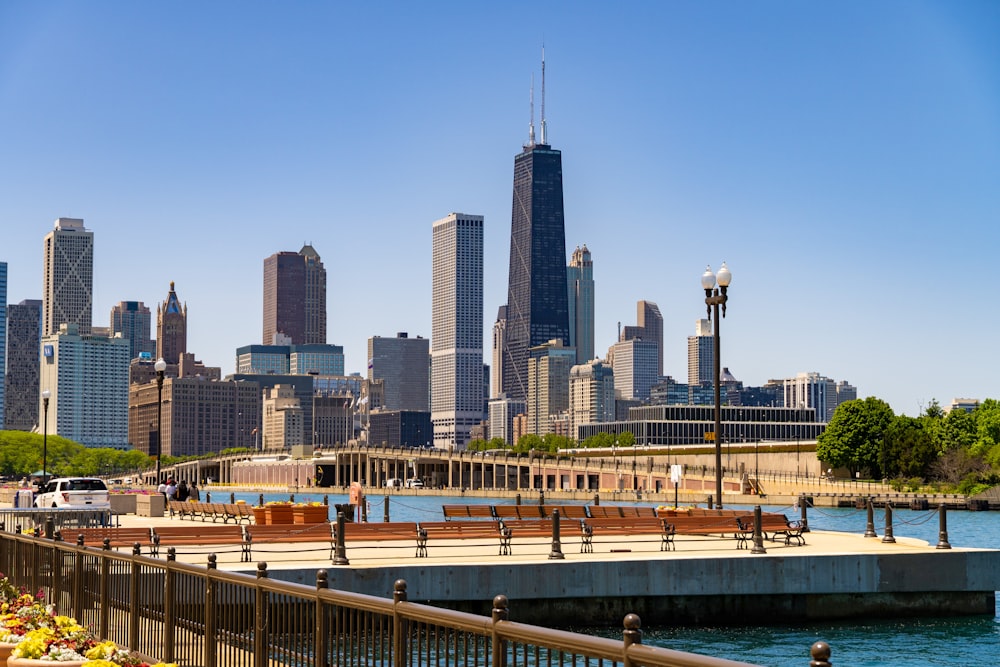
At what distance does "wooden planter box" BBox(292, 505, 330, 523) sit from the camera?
127ft

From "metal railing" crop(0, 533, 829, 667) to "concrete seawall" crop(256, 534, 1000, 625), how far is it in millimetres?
8958

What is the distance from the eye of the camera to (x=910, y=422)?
154 metres

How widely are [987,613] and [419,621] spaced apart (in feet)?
91.1

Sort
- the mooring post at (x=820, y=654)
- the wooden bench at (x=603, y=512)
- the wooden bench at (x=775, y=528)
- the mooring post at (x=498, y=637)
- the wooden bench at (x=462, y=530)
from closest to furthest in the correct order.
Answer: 1. the mooring post at (x=820, y=654)
2. the mooring post at (x=498, y=637)
3. the wooden bench at (x=462, y=530)
4. the wooden bench at (x=775, y=528)
5. the wooden bench at (x=603, y=512)

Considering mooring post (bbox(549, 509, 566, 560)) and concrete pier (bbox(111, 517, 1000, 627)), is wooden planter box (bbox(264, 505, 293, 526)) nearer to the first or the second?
concrete pier (bbox(111, 517, 1000, 627))

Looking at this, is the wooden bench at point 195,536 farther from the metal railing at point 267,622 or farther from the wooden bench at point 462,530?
the metal railing at point 267,622

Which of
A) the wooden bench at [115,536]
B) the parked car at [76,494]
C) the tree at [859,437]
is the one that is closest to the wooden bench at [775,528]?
the wooden bench at [115,536]

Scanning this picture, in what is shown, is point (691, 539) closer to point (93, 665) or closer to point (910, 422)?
point (93, 665)

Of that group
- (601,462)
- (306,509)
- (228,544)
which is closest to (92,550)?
(228,544)

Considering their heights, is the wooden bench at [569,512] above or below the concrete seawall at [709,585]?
above

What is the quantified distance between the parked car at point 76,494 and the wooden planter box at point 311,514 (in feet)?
56.3

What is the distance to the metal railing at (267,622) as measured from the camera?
813cm

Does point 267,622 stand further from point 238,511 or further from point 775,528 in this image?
point 238,511

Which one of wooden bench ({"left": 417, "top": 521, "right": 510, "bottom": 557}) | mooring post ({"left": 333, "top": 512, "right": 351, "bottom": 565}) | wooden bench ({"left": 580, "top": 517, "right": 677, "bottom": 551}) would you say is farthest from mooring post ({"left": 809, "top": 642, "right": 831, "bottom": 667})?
wooden bench ({"left": 580, "top": 517, "right": 677, "bottom": 551})
